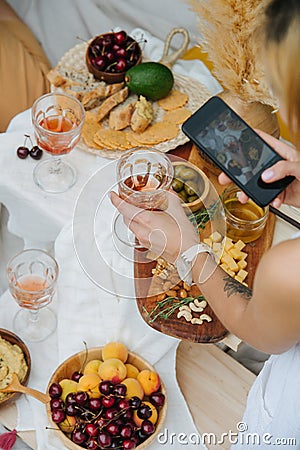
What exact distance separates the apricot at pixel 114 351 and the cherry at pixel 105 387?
60 mm

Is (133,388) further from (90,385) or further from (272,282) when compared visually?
Answer: (272,282)

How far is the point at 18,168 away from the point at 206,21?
0.50m

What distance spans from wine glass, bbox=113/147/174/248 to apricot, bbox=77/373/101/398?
10.8 inches

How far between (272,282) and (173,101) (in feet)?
2.77

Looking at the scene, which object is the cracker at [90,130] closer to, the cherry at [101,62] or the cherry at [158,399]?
the cherry at [101,62]

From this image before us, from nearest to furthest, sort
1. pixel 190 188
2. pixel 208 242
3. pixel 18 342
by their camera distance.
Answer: pixel 208 242 → pixel 190 188 → pixel 18 342

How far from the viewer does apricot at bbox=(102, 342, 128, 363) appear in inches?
50.2

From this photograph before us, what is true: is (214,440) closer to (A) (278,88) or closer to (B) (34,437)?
(B) (34,437)

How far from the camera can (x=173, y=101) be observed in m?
1.49

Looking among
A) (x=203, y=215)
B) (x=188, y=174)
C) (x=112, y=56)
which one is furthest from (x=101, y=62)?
(x=203, y=215)

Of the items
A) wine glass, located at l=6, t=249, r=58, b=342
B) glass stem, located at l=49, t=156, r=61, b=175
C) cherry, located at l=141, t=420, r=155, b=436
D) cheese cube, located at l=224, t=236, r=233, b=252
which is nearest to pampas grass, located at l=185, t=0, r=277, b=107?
cheese cube, located at l=224, t=236, r=233, b=252

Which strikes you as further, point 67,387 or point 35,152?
point 35,152

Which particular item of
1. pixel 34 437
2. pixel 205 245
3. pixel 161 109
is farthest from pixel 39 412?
pixel 161 109

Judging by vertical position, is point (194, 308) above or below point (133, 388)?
above
